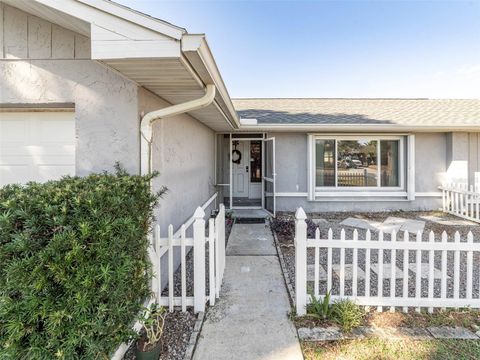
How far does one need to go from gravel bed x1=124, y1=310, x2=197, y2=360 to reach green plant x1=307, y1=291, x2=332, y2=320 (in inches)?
51.3

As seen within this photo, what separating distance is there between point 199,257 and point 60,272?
1.52 m

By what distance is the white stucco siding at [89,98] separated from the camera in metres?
2.95

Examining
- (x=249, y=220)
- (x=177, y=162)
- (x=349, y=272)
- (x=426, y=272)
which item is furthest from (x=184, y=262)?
(x=249, y=220)

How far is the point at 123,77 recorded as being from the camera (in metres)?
2.89

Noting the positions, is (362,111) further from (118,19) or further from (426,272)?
(118,19)

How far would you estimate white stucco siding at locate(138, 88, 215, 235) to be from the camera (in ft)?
11.4

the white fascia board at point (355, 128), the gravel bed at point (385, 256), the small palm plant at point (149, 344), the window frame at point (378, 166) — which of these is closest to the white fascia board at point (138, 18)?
the small palm plant at point (149, 344)

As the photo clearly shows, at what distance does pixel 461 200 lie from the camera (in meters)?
7.78

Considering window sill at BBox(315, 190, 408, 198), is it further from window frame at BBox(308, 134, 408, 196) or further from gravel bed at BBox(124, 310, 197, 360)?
gravel bed at BBox(124, 310, 197, 360)

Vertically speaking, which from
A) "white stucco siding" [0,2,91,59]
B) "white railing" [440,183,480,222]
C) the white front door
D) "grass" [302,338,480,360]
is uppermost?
"white stucco siding" [0,2,91,59]

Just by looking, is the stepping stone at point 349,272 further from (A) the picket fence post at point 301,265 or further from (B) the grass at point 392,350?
(B) the grass at point 392,350

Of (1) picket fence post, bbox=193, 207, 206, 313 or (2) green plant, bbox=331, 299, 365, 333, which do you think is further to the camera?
(1) picket fence post, bbox=193, 207, 206, 313

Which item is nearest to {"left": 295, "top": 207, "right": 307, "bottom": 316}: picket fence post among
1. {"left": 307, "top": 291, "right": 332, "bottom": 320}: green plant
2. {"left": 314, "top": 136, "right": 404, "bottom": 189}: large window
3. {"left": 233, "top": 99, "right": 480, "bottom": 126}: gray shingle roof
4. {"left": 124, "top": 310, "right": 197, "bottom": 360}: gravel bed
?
{"left": 307, "top": 291, "right": 332, "bottom": 320}: green plant

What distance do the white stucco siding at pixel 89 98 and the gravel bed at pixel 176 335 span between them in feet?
5.63
